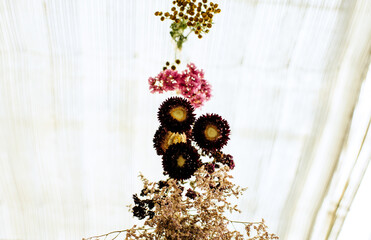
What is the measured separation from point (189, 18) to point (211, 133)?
0.33 m

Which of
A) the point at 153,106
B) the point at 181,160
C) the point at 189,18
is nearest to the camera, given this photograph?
the point at 181,160

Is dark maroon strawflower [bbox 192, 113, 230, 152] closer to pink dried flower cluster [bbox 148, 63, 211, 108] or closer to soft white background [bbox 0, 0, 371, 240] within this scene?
pink dried flower cluster [bbox 148, 63, 211, 108]

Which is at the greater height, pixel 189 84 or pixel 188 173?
pixel 189 84

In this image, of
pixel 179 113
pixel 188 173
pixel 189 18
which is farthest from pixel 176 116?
pixel 189 18

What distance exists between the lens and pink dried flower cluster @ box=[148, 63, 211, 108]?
2.65ft

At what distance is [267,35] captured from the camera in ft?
3.47

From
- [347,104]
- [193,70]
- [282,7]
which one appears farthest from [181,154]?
[347,104]

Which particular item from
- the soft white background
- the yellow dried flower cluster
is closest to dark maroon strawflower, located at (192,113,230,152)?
the yellow dried flower cluster

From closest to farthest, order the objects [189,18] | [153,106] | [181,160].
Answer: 1. [181,160]
2. [189,18]
3. [153,106]

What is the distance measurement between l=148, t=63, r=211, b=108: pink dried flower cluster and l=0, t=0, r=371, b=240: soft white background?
24 centimetres

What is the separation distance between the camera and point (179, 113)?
75cm

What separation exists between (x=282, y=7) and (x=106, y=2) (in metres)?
0.55

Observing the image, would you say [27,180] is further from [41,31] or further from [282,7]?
[282,7]

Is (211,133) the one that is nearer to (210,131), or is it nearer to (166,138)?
(210,131)
